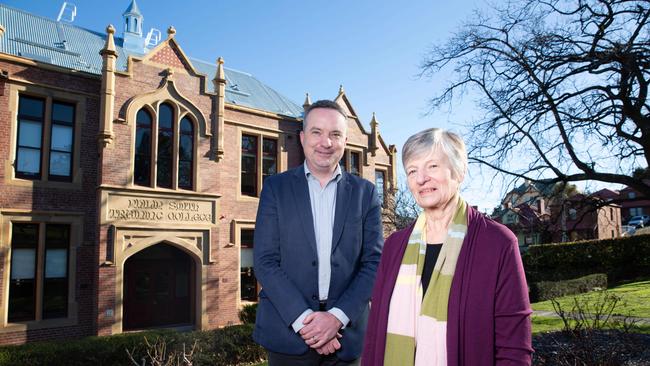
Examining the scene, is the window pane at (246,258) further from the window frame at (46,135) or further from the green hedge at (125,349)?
the window frame at (46,135)

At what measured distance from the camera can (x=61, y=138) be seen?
1373 centimetres

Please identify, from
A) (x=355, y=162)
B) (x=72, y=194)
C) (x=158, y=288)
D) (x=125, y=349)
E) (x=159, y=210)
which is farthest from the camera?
(x=355, y=162)

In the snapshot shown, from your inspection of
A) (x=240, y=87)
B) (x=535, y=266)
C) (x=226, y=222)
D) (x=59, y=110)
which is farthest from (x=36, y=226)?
(x=535, y=266)

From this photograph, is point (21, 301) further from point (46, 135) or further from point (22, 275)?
point (46, 135)

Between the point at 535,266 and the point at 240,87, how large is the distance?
20180mm

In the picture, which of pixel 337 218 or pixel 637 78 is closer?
pixel 337 218

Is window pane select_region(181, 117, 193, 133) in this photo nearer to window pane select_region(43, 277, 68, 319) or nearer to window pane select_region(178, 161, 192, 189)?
window pane select_region(178, 161, 192, 189)

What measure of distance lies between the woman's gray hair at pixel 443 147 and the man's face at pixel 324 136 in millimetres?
644

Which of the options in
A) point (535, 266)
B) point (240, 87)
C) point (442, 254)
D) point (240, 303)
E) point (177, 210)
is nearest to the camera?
point (442, 254)

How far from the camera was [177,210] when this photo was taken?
49.1 ft

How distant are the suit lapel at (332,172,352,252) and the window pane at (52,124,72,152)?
1355 centimetres

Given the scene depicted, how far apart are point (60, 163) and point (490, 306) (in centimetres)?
1470

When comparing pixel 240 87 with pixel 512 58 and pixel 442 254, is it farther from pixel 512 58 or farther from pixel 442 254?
pixel 442 254

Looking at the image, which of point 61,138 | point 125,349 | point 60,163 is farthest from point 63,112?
point 125,349
